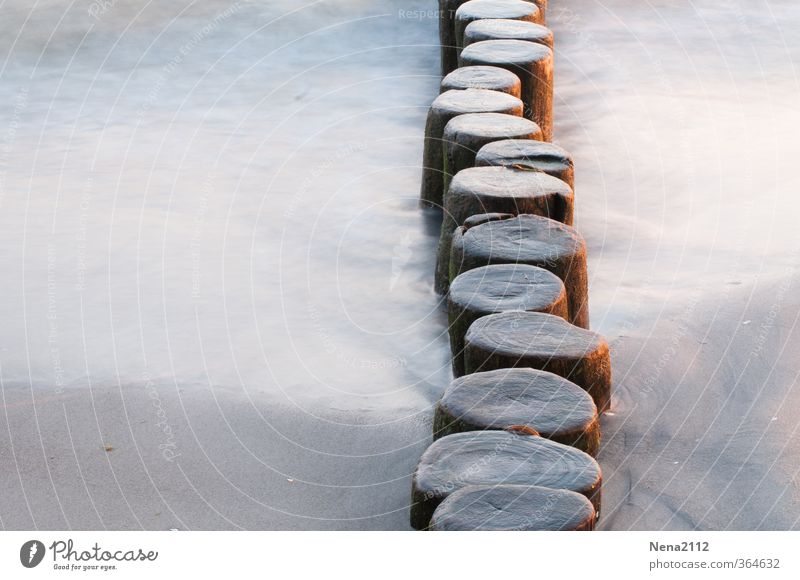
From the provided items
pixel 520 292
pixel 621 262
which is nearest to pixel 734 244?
pixel 621 262

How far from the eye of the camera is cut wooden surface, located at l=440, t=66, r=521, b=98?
4152 mm

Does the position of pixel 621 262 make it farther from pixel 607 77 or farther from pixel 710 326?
pixel 607 77

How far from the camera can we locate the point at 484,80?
13.8 feet

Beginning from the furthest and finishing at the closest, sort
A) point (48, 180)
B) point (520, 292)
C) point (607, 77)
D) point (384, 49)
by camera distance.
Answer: point (384, 49) < point (607, 77) < point (48, 180) < point (520, 292)

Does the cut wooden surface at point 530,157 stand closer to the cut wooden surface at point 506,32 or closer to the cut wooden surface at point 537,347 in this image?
the cut wooden surface at point 537,347

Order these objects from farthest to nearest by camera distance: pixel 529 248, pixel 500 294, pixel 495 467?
pixel 529 248 → pixel 500 294 → pixel 495 467

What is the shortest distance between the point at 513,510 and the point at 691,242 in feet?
8.50

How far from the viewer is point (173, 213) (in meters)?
4.90

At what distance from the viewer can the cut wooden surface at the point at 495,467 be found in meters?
2.15

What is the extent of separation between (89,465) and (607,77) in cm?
406

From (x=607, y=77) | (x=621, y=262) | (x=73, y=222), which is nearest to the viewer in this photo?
(x=621, y=262)

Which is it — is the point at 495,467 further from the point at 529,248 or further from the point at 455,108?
the point at 455,108
